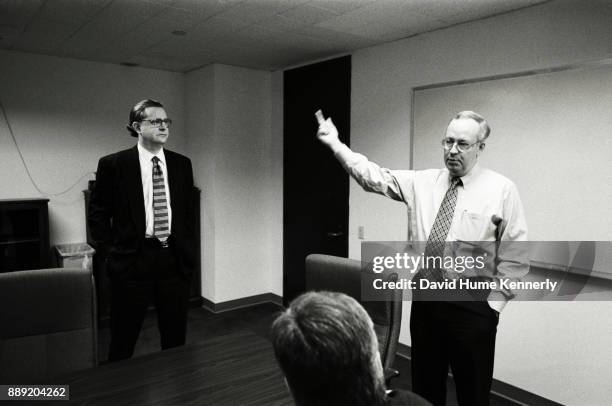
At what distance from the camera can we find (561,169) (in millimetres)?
2648

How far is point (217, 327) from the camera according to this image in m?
4.18

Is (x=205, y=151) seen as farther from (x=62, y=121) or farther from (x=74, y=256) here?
(x=74, y=256)

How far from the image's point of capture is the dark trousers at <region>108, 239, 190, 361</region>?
209cm

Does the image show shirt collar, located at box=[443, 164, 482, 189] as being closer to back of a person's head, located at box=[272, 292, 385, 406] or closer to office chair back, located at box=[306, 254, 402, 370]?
office chair back, located at box=[306, 254, 402, 370]

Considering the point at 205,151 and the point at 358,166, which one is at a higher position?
the point at 205,151

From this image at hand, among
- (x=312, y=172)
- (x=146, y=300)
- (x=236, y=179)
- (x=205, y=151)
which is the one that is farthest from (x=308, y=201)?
(x=146, y=300)

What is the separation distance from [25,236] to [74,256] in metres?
0.42

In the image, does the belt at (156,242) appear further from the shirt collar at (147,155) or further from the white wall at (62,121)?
the white wall at (62,121)

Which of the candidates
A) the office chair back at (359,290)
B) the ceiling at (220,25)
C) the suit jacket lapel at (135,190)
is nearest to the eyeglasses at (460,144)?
the office chair back at (359,290)

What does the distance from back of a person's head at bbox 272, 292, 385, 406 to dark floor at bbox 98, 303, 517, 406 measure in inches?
101

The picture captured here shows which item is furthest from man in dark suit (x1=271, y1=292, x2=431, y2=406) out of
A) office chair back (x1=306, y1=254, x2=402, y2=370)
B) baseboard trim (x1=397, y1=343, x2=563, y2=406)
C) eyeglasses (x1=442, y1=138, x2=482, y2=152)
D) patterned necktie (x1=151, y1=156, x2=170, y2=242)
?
baseboard trim (x1=397, y1=343, x2=563, y2=406)

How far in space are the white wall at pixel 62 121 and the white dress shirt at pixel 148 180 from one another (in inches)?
94.2

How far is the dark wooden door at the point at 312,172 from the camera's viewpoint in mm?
3992

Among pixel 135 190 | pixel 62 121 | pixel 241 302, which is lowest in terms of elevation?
pixel 241 302
